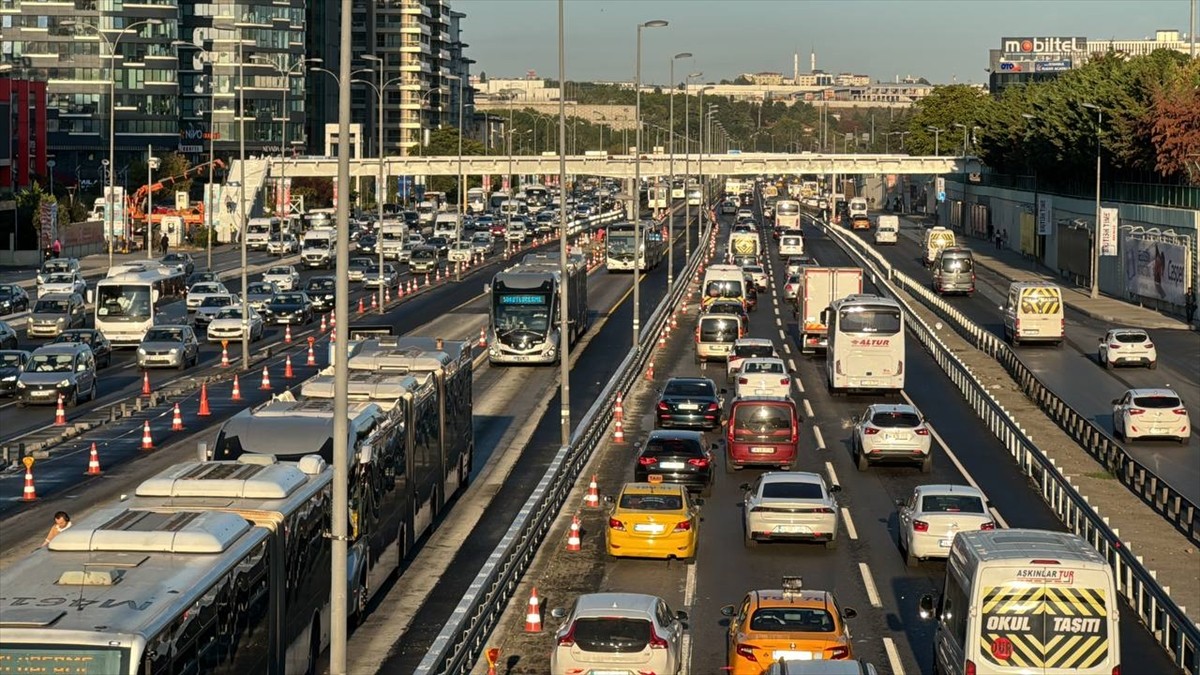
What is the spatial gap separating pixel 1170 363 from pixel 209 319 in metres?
38.1

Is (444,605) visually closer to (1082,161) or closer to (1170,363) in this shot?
(1170,363)

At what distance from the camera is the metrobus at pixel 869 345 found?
55.5m

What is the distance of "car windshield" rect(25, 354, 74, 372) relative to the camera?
5353cm

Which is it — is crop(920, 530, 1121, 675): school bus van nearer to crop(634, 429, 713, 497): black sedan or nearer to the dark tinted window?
the dark tinted window

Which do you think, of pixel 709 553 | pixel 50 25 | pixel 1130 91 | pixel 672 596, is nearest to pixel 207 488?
pixel 672 596

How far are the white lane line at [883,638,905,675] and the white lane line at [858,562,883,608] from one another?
2.41 metres

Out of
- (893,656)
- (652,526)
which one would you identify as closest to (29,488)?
(652,526)

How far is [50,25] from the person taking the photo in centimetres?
19238

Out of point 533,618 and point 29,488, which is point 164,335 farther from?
point 533,618

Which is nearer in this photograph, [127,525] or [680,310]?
[127,525]

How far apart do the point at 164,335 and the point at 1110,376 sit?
108ft

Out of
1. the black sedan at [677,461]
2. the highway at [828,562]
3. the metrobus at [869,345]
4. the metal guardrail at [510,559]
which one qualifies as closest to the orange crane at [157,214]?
the metrobus at [869,345]

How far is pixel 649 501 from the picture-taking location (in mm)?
32812

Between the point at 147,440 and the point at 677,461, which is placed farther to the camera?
the point at 147,440
